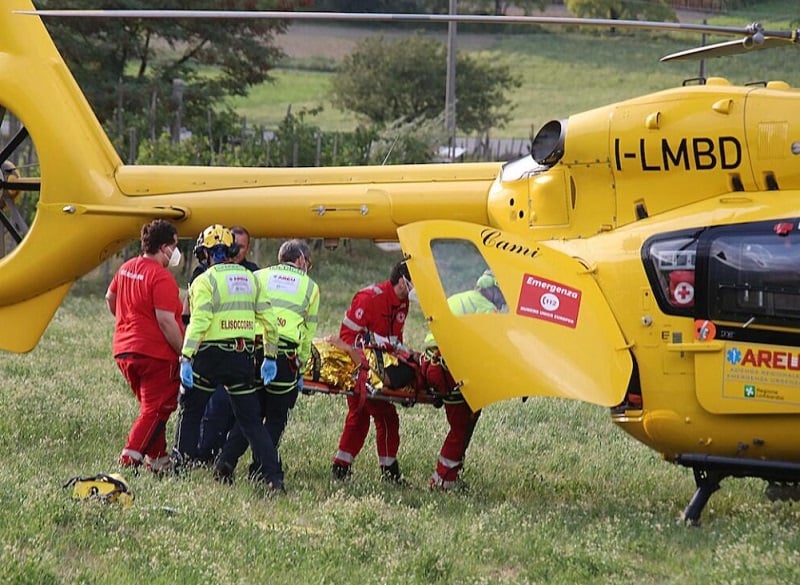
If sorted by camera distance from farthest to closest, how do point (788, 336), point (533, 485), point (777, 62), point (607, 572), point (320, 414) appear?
point (777, 62)
point (320, 414)
point (533, 485)
point (788, 336)
point (607, 572)

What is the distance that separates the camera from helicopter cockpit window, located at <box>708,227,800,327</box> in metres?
8.54

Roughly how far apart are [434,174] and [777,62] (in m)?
47.9

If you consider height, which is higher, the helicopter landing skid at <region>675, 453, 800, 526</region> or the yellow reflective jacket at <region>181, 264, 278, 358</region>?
the yellow reflective jacket at <region>181, 264, 278, 358</region>

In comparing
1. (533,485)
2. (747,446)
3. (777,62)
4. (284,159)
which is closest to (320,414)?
(533,485)

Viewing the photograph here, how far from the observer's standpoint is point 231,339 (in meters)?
A: 9.33

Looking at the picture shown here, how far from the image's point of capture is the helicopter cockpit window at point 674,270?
8.89m

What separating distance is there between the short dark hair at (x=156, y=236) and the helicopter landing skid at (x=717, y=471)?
4.23 m

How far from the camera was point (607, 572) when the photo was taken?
767 centimetres

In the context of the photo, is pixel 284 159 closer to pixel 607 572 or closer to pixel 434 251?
pixel 434 251

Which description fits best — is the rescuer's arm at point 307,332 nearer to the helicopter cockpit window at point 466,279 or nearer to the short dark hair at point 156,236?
the helicopter cockpit window at point 466,279

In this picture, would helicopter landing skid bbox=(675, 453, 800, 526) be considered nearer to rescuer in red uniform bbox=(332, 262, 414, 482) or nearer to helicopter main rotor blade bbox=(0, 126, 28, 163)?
rescuer in red uniform bbox=(332, 262, 414, 482)

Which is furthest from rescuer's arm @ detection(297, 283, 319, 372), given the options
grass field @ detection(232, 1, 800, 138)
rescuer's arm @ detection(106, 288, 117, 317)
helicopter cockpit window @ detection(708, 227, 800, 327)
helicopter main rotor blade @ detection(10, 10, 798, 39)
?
grass field @ detection(232, 1, 800, 138)

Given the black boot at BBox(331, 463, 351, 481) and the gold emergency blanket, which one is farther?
the black boot at BBox(331, 463, 351, 481)

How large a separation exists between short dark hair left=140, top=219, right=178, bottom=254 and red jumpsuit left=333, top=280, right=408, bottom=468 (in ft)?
5.07
